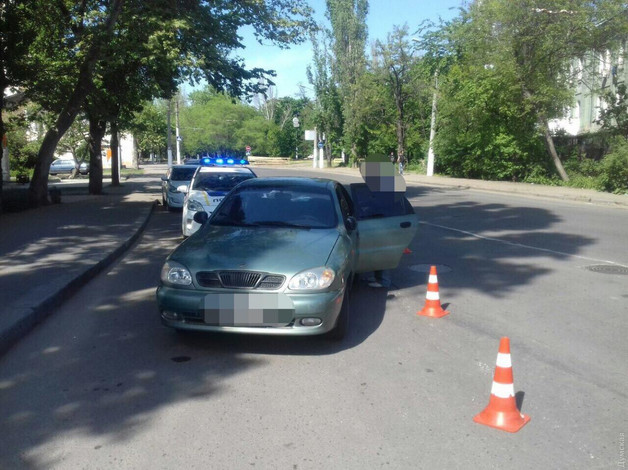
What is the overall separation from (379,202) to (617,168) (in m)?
19.5

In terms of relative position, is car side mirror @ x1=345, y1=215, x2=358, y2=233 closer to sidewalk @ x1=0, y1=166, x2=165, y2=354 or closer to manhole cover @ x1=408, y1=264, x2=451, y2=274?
manhole cover @ x1=408, y1=264, x2=451, y2=274

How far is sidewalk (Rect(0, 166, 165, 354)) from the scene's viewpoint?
6.77 meters

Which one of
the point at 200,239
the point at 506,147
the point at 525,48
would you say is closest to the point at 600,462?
the point at 200,239

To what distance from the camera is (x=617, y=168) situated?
2416 centimetres

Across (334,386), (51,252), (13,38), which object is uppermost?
(13,38)

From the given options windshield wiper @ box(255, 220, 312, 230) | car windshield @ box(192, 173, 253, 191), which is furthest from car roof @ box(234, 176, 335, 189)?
car windshield @ box(192, 173, 253, 191)

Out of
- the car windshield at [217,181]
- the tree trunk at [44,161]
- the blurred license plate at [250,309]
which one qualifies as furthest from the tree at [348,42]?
the blurred license plate at [250,309]

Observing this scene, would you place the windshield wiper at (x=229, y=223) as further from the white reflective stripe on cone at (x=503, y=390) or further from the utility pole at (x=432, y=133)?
the utility pole at (x=432, y=133)

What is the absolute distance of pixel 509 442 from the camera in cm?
396

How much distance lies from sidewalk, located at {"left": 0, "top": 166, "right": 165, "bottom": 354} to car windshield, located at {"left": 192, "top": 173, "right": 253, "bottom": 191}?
73.1 inches

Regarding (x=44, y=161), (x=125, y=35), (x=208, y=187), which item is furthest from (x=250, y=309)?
(x=44, y=161)

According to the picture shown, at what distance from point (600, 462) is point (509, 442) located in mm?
538

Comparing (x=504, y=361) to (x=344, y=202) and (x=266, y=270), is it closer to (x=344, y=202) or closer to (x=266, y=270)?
(x=266, y=270)

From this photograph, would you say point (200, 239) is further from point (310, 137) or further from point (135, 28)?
point (310, 137)
